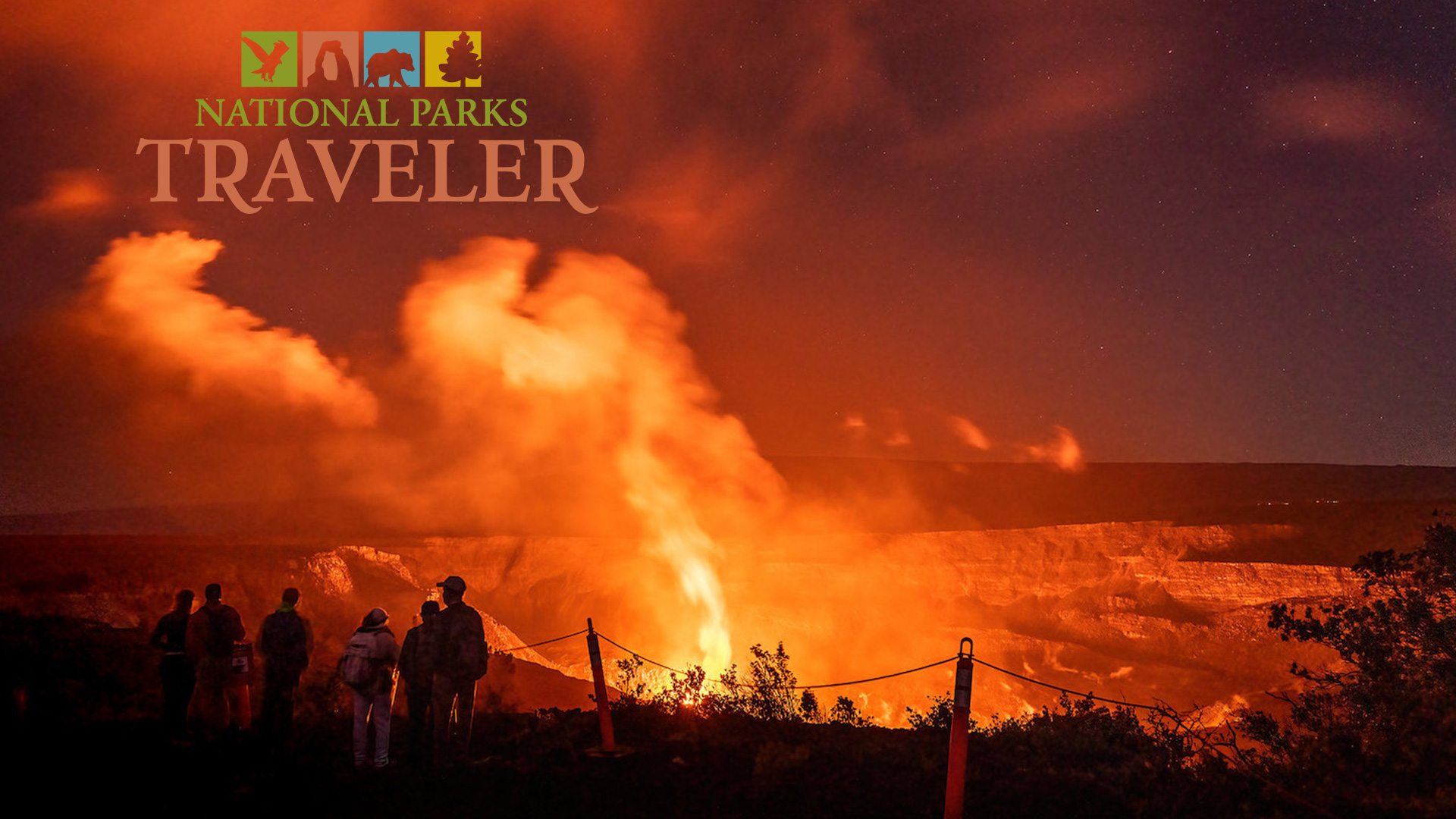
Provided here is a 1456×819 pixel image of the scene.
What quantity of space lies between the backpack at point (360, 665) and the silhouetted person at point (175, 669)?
2.53m

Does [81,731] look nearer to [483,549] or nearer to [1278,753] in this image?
[1278,753]


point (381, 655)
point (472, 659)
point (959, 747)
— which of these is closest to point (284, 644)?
point (381, 655)

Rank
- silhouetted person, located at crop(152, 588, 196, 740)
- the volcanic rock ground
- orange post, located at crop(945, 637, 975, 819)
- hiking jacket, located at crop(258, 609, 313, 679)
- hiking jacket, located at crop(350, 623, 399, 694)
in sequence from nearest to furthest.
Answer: orange post, located at crop(945, 637, 975, 819) → hiking jacket, located at crop(350, 623, 399, 694) → hiking jacket, located at crop(258, 609, 313, 679) → silhouetted person, located at crop(152, 588, 196, 740) → the volcanic rock ground

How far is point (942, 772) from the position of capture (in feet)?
36.5

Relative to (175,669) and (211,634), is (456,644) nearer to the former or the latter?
(211,634)

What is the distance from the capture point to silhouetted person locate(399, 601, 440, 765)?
992 centimetres

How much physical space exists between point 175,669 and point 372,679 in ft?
9.70

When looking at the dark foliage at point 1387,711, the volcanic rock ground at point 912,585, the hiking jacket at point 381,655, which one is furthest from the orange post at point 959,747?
the volcanic rock ground at point 912,585

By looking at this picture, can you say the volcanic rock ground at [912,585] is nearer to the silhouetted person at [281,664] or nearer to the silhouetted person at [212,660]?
the silhouetted person at [212,660]

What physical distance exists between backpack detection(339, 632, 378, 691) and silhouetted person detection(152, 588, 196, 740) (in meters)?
2.53

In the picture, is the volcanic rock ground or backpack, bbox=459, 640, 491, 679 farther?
the volcanic rock ground

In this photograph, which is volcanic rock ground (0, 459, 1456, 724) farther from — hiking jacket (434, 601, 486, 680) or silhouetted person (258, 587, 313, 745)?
hiking jacket (434, 601, 486, 680)

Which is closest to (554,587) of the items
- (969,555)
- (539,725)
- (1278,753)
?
(969,555)

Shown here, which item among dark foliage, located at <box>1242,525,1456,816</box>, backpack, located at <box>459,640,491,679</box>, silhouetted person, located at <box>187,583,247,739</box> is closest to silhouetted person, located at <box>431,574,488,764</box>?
backpack, located at <box>459,640,491,679</box>
